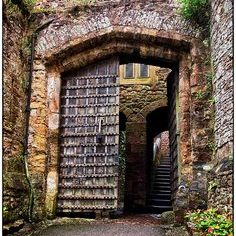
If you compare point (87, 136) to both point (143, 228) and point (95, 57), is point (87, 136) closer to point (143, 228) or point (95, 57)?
point (95, 57)

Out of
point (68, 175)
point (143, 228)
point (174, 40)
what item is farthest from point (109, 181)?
point (174, 40)

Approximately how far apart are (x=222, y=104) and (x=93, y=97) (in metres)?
2.48

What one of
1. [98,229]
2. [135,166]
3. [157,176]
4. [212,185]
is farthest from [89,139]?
[157,176]

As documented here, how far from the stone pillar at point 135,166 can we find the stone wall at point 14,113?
528cm

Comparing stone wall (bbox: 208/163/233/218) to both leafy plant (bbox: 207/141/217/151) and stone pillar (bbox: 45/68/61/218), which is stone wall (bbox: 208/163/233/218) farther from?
stone pillar (bbox: 45/68/61/218)

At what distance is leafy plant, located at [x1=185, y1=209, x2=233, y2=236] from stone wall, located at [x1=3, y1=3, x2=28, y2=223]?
259 centimetres

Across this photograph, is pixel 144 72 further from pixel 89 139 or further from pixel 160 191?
pixel 89 139

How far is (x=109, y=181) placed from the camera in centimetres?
653

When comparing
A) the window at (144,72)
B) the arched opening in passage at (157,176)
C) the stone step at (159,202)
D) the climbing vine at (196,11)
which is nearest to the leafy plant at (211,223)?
the climbing vine at (196,11)

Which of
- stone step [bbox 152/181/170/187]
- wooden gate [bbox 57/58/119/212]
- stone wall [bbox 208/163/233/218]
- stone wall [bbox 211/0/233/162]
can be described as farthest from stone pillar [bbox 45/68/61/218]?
stone step [bbox 152/181/170/187]

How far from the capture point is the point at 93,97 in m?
6.97

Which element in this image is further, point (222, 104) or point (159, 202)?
point (159, 202)

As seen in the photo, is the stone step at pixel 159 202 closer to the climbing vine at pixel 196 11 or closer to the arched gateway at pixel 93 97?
the arched gateway at pixel 93 97

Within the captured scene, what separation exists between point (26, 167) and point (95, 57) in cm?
234
